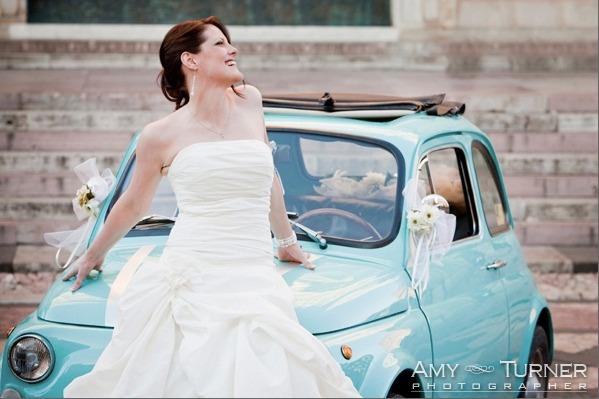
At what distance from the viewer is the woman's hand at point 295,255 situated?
17.3 ft

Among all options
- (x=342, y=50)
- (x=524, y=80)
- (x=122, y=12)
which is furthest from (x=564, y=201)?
(x=122, y=12)

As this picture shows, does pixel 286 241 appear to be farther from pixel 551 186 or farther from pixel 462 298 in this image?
pixel 551 186

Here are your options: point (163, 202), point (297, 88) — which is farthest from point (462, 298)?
point (297, 88)

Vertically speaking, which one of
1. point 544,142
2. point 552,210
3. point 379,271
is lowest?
point 552,210

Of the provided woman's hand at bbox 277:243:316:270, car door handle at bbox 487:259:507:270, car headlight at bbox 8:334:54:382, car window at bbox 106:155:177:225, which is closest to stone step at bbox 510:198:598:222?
car door handle at bbox 487:259:507:270

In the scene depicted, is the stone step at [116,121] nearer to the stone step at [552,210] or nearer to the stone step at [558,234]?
the stone step at [552,210]

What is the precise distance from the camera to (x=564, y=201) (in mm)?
12141

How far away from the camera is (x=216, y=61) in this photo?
4934mm

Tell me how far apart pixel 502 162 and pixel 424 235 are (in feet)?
23.5

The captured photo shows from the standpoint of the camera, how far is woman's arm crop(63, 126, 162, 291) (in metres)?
4.89

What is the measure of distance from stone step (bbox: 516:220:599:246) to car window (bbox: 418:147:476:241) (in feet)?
17.3

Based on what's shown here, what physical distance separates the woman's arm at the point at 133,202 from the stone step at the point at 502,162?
6994 mm

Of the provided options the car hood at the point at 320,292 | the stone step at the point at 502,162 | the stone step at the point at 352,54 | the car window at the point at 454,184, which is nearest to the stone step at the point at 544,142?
the stone step at the point at 502,162

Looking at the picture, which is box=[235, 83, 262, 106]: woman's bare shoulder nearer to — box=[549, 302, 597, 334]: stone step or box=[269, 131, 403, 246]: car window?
box=[269, 131, 403, 246]: car window
